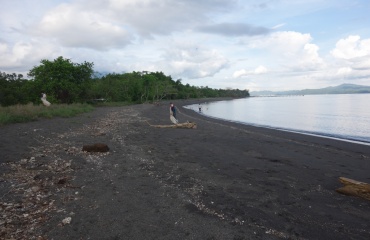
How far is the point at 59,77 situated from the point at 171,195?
36043 millimetres

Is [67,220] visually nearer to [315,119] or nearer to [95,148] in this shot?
[95,148]

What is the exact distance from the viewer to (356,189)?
7465 millimetres

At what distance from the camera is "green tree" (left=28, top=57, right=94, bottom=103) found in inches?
1441

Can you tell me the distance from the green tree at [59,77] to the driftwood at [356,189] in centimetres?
3686

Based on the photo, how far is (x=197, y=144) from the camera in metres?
15.1

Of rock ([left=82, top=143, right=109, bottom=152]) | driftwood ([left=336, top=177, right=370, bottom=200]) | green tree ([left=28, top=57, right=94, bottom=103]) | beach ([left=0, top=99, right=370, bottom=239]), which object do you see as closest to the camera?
beach ([left=0, top=99, right=370, bottom=239])

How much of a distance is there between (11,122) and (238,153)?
16.3 m

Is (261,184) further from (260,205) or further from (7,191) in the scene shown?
(7,191)

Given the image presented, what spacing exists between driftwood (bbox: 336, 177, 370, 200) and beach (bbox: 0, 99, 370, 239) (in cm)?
17

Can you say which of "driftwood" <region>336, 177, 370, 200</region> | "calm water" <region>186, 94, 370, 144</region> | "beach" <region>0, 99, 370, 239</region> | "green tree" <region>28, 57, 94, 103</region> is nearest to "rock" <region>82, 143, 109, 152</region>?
"beach" <region>0, 99, 370, 239</region>

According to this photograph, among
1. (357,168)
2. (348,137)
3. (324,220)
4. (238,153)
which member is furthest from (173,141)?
(348,137)

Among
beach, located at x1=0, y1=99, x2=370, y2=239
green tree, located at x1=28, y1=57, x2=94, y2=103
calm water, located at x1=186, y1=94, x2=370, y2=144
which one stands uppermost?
green tree, located at x1=28, y1=57, x2=94, y2=103

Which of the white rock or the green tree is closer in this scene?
the white rock

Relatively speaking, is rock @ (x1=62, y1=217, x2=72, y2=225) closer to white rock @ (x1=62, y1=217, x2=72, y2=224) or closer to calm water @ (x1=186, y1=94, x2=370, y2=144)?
white rock @ (x1=62, y1=217, x2=72, y2=224)
